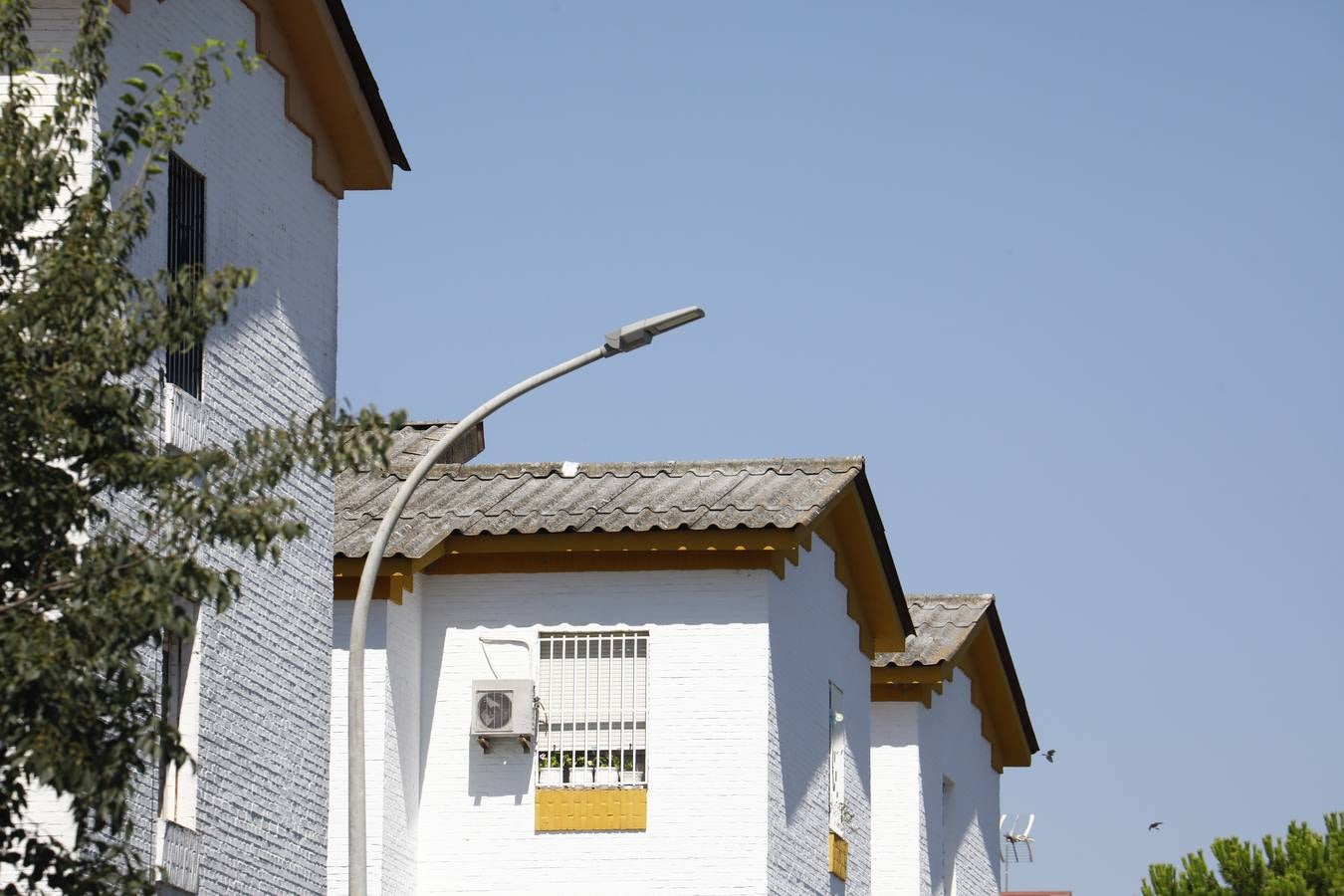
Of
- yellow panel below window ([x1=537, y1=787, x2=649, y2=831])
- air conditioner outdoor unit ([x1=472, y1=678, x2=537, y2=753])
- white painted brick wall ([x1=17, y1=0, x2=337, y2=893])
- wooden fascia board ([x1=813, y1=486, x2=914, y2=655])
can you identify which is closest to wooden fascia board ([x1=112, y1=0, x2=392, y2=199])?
white painted brick wall ([x1=17, y1=0, x2=337, y2=893])

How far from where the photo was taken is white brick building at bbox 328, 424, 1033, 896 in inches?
1077

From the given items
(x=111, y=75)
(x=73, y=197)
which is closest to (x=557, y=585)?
(x=111, y=75)

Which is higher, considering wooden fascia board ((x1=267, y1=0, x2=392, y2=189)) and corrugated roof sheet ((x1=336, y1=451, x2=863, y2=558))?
wooden fascia board ((x1=267, y1=0, x2=392, y2=189))

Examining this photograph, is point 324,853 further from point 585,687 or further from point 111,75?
point 111,75

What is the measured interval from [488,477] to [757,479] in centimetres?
316

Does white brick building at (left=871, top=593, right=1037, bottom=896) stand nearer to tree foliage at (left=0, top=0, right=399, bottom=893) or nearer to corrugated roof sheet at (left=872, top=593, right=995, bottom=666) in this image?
corrugated roof sheet at (left=872, top=593, right=995, bottom=666)

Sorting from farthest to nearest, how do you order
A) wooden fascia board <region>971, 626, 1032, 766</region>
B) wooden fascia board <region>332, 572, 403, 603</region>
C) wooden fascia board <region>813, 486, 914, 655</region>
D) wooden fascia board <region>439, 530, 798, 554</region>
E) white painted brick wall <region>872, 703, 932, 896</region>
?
wooden fascia board <region>971, 626, 1032, 766</region>, white painted brick wall <region>872, 703, 932, 896</region>, wooden fascia board <region>813, 486, 914, 655</region>, wooden fascia board <region>439, 530, 798, 554</region>, wooden fascia board <region>332, 572, 403, 603</region>

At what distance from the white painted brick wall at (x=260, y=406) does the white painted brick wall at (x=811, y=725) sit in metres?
6.87

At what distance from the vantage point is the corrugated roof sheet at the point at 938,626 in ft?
115

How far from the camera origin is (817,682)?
30.1m

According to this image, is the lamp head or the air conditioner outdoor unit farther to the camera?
the air conditioner outdoor unit

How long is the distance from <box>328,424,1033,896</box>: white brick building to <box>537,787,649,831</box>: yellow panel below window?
0.02 m

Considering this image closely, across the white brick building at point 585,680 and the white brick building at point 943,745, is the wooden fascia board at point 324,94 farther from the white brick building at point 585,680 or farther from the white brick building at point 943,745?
the white brick building at point 943,745

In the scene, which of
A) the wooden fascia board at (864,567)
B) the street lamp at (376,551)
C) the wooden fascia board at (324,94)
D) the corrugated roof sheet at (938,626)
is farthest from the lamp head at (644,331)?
the corrugated roof sheet at (938,626)
